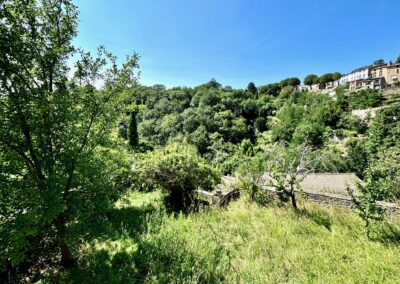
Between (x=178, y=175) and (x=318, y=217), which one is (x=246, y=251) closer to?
(x=318, y=217)

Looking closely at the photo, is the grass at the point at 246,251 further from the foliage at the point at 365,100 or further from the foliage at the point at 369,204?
the foliage at the point at 365,100

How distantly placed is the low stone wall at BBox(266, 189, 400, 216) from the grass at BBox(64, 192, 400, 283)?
0.78 metres

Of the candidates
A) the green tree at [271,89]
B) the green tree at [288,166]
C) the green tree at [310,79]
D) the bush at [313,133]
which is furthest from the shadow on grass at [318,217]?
the green tree at [310,79]

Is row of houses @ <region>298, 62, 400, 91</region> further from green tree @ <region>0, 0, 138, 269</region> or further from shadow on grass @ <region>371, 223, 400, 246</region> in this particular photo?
green tree @ <region>0, 0, 138, 269</region>

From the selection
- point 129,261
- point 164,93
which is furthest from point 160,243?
point 164,93

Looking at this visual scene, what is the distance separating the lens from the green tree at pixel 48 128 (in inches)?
123

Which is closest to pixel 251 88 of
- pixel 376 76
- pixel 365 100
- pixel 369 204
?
pixel 376 76

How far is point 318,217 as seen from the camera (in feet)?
19.2

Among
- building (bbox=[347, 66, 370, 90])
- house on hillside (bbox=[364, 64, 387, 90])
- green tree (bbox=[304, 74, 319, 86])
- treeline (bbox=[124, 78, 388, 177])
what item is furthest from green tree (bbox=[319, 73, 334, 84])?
treeline (bbox=[124, 78, 388, 177])

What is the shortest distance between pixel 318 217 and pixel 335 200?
159 cm

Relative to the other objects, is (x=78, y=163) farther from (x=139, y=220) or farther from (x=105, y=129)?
(x=139, y=220)

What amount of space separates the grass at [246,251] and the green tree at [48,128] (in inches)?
36.5

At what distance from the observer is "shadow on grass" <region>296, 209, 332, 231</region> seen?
547cm

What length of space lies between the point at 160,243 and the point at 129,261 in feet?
2.54
